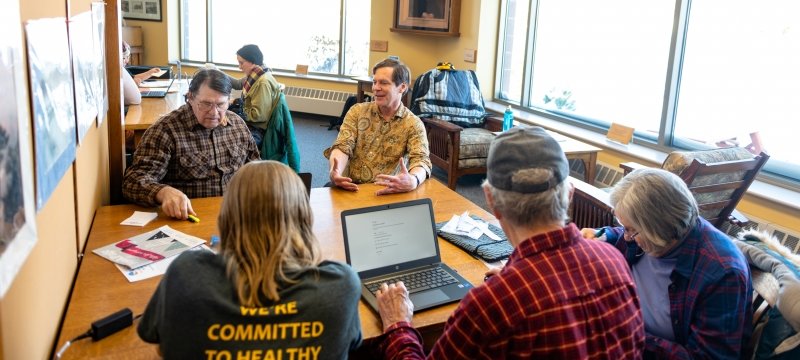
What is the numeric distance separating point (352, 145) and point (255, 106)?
147cm

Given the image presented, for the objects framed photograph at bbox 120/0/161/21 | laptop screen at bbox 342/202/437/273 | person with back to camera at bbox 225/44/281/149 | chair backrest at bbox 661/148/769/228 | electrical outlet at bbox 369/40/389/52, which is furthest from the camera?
framed photograph at bbox 120/0/161/21

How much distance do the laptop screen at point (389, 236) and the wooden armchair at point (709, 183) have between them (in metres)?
1.21

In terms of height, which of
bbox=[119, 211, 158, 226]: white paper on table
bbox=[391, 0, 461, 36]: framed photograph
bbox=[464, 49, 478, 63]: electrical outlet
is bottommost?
bbox=[119, 211, 158, 226]: white paper on table

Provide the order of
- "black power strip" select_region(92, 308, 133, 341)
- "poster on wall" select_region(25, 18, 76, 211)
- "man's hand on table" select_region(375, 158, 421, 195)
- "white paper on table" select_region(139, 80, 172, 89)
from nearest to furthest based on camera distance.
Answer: "poster on wall" select_region(25, 18, 76, 211) → "black power strip" select_region(92, 308, 133, 341) → "man's hand on table" select_region(375, 158, 421, 195) → "white paper on table" select_region(139, 80, 172, 89)

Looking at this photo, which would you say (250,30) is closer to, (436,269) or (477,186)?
(477,186)

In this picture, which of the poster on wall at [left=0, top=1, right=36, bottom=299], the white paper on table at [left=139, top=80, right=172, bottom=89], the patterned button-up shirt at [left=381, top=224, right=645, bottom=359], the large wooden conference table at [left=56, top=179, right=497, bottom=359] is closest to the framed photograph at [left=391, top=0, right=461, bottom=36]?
the white paper on table at [left=139, top=80, right=172, bottom=89]

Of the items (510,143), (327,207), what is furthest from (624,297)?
(327,207)

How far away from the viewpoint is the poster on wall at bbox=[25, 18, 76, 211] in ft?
3.78

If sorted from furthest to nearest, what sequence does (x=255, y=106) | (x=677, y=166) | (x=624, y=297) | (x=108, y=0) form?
1. (x=255, y=106)
2. (x=677, y=166)
3. (x=108, y=0)
4. (x=624, y=297)

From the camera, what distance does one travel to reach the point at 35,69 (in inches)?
45.1

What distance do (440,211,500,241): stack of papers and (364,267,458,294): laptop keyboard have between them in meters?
0.33

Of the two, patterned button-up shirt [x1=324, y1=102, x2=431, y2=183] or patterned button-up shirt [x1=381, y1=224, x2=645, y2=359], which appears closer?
patterned button-up shirt [x1=381, y1=224, x2=645, y2=359]

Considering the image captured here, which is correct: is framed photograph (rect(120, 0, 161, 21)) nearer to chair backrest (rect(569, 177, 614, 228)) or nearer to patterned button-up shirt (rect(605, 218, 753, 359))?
chair backrest (rect(569, 177, 614, 228))

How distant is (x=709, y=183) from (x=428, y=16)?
4012mm
